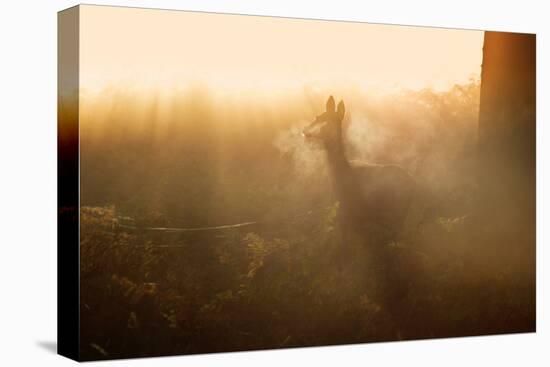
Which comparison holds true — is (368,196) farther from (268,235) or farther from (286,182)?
(268,235)

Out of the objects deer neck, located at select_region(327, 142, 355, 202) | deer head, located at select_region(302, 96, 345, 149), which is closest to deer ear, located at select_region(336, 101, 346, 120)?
deer head, located at select_region(302, 96, 345, 149)

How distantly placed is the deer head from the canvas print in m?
0.02

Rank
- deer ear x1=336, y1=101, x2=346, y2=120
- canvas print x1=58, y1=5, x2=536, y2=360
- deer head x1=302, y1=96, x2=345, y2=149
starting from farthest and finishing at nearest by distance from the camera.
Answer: deer ear x1=336, y1=101, x2=346, y2=120
deer head x1=302, y1=96, x2=345, y2=149
canvas print x1=58, y1=5, x2=536, y2=360

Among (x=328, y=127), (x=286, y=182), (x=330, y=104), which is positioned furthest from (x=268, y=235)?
(x=330, y=104)

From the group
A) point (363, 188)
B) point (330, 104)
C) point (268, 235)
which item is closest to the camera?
point (268, 235)

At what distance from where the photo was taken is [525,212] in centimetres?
1234

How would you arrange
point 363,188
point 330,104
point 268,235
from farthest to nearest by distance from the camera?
point 363,188 < point 330,104 < point 268,235

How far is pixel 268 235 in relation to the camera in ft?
36.8

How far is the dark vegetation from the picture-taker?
10633mm

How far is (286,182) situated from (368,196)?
0.86 m

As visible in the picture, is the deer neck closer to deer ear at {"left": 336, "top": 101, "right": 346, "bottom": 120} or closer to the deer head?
the deer head

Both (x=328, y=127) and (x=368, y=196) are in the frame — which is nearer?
(x=328, y=127)

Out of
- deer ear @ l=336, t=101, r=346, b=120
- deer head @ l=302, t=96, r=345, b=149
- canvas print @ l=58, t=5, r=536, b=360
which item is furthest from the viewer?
deer ear @ l=336, t=101, r=346, b=120

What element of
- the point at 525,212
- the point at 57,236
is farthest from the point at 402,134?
the point at 57,236
